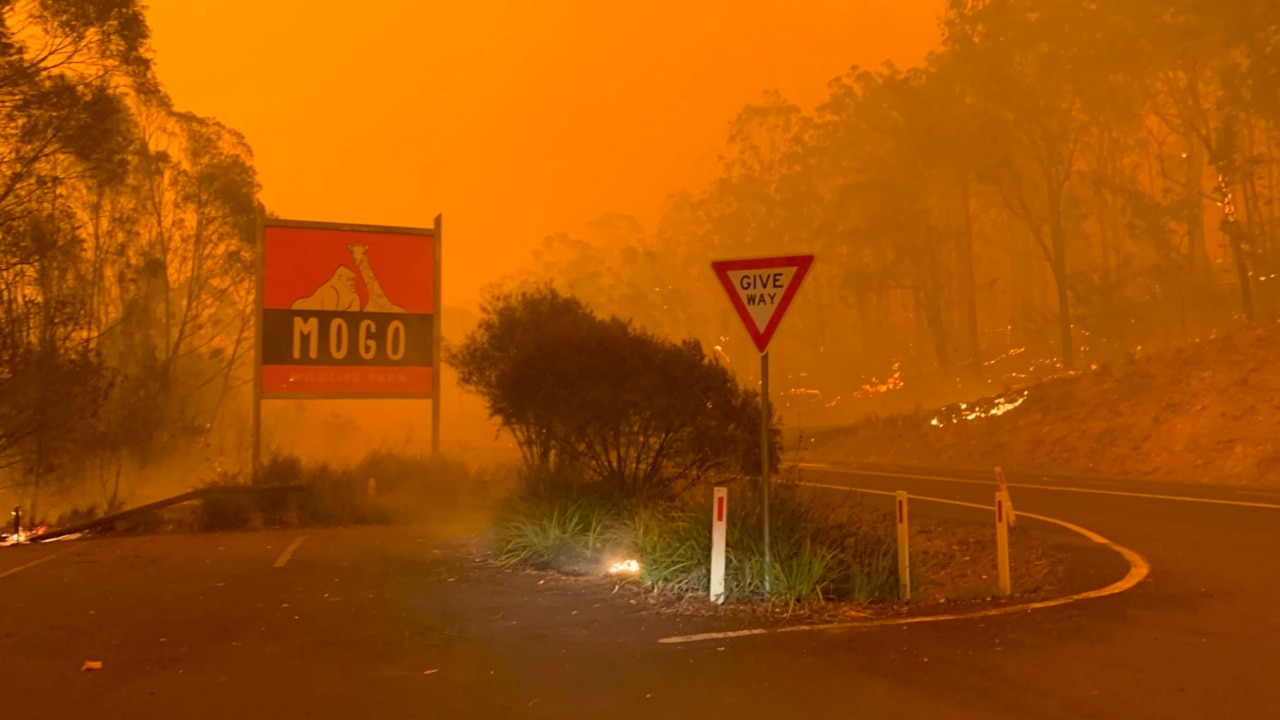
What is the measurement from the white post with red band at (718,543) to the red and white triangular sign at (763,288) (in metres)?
1.35

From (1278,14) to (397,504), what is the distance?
28.5m

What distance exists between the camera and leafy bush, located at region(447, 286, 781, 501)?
39.4ft

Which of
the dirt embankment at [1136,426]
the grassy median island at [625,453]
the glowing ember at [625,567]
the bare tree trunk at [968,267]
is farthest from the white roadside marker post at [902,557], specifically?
the bare tree trunk at [968,267]

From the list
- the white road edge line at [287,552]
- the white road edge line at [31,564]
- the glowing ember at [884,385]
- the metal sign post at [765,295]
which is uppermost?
the glowing ember at [884,385]

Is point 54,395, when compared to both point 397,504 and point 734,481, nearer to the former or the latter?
point 397,504

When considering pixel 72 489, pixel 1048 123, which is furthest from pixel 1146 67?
pixel 72 489

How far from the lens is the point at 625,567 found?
10.8 m

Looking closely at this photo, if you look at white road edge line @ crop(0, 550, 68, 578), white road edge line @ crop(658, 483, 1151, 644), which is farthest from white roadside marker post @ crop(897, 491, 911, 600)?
white road edge line @ crop(0, 550, 68, 578)

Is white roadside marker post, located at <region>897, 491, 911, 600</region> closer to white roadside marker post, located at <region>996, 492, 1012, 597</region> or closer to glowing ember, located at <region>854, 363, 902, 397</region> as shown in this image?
white roadside marker post, located at <region>996, 492, 1012, 597</region>

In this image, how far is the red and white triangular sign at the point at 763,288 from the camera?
8.97m

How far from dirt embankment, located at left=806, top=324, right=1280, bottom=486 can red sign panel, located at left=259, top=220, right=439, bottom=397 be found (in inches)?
628

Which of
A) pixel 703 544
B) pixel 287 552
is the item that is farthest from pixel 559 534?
pixel 287 552

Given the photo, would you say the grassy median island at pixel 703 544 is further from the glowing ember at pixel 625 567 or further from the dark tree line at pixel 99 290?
the dark tree line at pixel 99 290

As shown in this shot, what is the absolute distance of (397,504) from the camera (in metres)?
17.2
